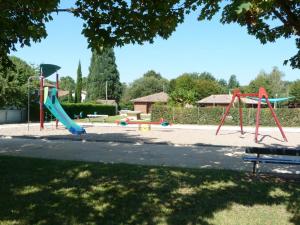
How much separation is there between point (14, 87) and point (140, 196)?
2613cm

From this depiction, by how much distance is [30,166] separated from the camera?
31.8 ft

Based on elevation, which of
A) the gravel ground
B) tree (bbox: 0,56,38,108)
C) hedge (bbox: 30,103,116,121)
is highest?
tree (bbox: 0,56,38,108)

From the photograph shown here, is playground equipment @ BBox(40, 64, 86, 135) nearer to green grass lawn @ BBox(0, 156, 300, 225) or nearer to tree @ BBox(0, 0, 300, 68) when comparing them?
green grass lawn @ BBox(0, 156, 300, 225)

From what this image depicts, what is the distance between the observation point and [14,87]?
1204 inches

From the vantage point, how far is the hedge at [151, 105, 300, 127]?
1315 inches

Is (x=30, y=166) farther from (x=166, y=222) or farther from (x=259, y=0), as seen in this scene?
(x=259, y=0)

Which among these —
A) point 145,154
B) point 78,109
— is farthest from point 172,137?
point 78,109

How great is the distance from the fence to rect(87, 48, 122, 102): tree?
5100cm

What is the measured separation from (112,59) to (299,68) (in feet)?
277

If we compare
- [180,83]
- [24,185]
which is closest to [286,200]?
[24,185]

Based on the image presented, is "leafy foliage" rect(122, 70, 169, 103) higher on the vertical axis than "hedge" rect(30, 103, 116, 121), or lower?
higher

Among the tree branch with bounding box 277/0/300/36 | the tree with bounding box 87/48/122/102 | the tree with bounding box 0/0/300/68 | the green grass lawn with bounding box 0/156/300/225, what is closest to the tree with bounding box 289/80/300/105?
the tree with bounding box 87/48/122/102

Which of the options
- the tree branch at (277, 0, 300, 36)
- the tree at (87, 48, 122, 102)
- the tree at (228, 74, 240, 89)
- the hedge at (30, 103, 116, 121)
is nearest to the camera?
the tree branch at (277, 0, 300, 36)

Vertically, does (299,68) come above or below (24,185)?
above
